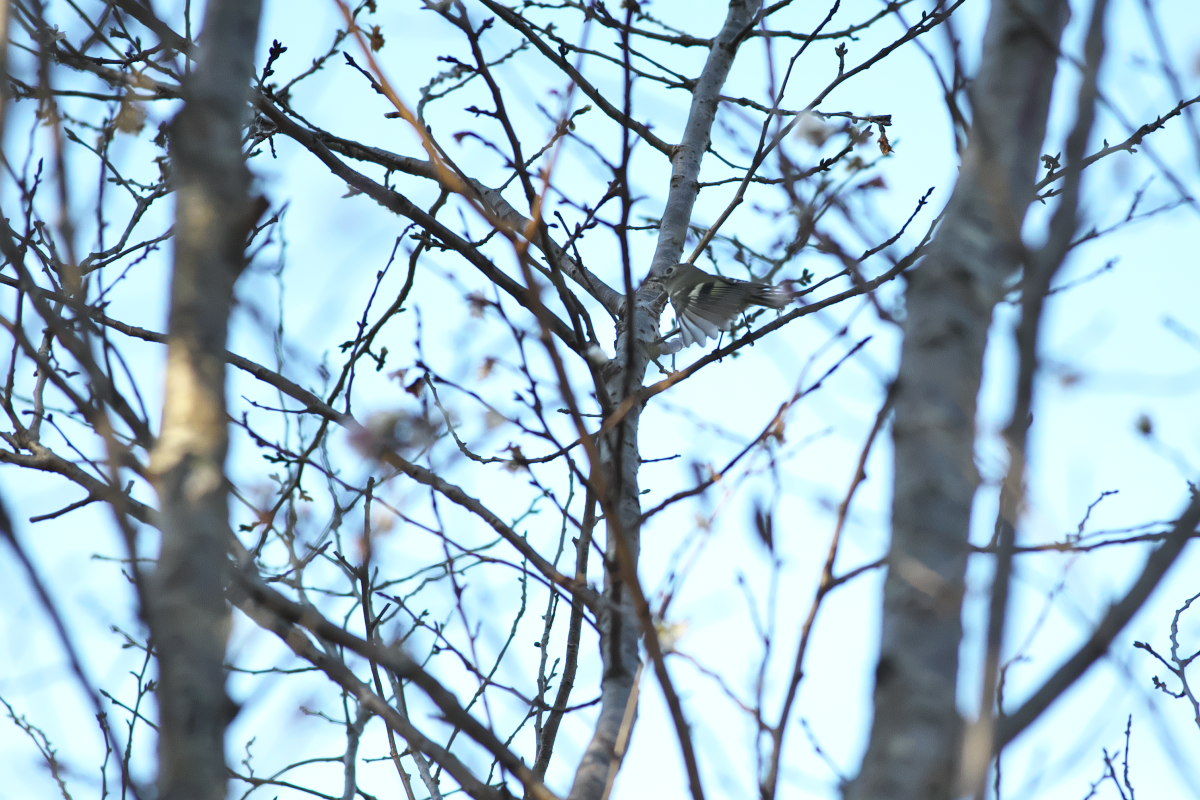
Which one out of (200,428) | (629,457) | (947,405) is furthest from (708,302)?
(200,428)

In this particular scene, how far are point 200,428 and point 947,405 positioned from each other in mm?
781

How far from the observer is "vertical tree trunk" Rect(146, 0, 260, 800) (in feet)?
3.41

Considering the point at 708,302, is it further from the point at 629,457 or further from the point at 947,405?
the point at 947,405

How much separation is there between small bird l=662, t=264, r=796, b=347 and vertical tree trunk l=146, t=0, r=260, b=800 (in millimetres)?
3922

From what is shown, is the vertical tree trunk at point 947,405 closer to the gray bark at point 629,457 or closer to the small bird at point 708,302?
the gray bark at point 629,457

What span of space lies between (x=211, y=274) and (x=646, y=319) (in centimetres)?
180

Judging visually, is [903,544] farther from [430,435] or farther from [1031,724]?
[430,435]

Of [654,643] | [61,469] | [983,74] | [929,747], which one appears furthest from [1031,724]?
[61,469]

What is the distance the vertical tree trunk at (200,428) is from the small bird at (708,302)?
3922 millimetres

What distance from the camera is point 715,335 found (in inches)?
213

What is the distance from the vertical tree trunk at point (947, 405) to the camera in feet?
3.68

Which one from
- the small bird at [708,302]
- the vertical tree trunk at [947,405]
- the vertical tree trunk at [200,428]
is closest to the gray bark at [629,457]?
the vertical tree trunk at [947,405]

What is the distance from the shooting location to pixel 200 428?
3.74 feet

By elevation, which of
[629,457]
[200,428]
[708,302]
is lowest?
[200,428]
